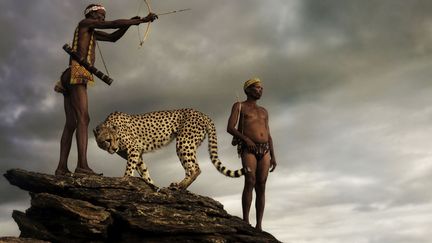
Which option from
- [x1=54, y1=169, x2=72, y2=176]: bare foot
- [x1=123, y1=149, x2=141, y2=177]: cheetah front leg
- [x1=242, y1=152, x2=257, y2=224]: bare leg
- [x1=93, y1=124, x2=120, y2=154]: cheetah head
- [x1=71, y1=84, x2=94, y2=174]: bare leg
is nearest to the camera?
[x1=71, y1=84, x2=94, y2=174]: bare leg

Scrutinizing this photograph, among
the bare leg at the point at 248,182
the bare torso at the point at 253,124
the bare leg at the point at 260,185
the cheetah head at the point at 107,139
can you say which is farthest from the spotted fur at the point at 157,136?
the bare torso at the point at 253,124

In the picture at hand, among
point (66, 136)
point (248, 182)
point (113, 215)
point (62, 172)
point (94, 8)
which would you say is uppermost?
point (94, 8)

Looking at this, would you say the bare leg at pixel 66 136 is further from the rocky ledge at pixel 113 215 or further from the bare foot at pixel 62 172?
the rocky ledge at pixel 113 215

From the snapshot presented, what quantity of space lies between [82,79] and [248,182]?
12.7 ft

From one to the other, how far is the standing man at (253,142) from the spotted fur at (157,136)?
110cm

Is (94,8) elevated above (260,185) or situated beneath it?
elevated above

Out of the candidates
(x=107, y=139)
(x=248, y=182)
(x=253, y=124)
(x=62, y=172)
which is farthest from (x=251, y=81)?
(x=62, y=172)

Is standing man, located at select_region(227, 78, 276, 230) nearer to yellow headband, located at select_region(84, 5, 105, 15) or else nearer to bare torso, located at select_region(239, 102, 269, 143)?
bare torso, located at select_region(239, 102, 269, 143)

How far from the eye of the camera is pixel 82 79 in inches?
424

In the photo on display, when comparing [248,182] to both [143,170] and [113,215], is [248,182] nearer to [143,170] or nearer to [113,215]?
[113,215]

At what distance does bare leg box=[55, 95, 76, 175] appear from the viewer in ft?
36.3

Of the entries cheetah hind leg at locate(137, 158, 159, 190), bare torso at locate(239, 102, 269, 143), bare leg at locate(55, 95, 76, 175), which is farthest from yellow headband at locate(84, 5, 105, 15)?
cheetah hind leg at locate(137, 158, 159, 190)

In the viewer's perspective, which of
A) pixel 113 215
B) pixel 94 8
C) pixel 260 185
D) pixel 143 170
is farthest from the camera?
pixel 143 170

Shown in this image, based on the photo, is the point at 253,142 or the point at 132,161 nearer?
the point at 253,142
